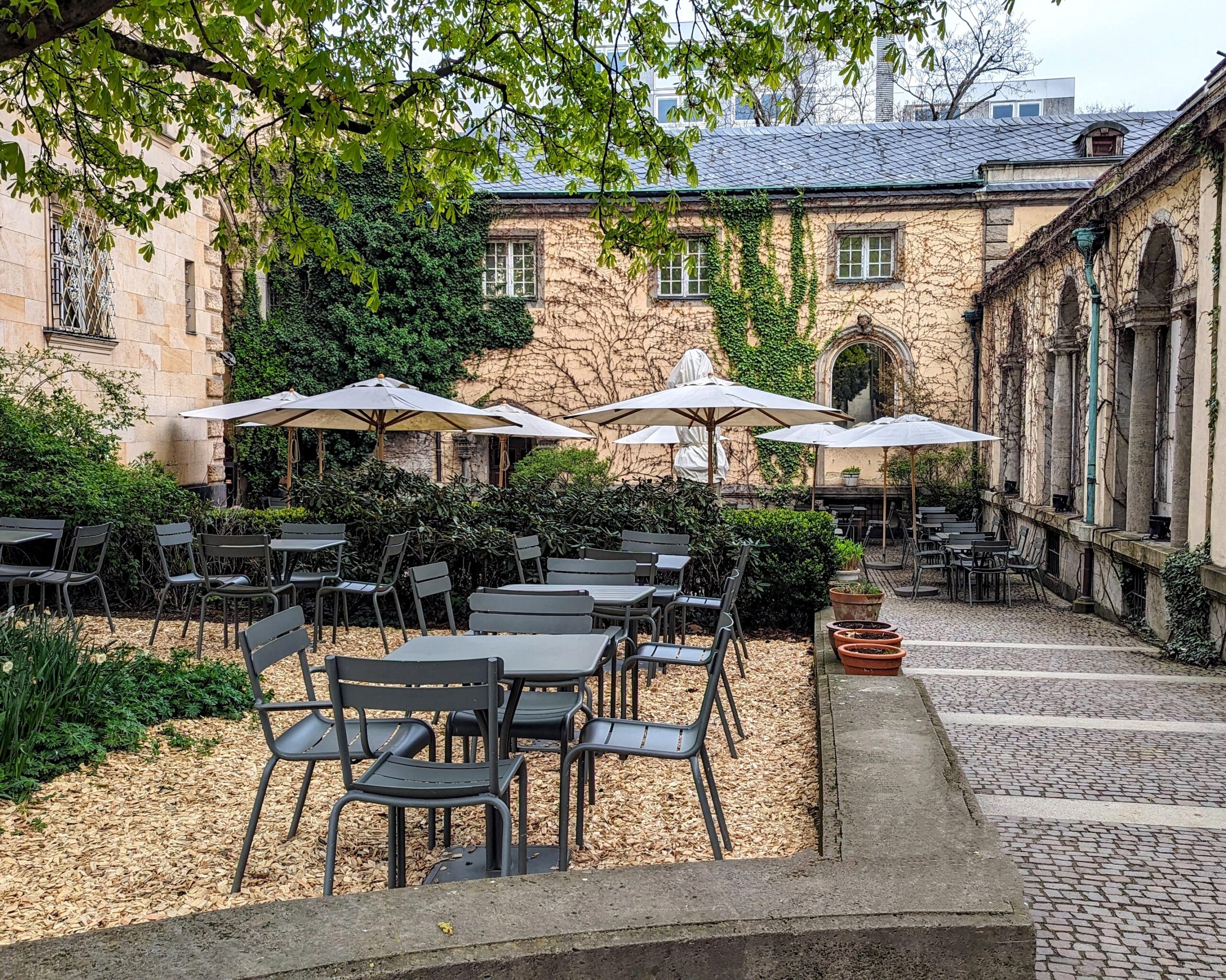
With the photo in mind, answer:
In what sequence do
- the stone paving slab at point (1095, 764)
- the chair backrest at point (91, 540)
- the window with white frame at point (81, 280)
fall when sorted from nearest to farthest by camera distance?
the stone paving slab at point (1095, 764), the chair backrest at point (91, 540), the window with white frame at point (81, 280)

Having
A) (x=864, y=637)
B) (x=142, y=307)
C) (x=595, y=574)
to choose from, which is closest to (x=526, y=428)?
(x=142, y=307)

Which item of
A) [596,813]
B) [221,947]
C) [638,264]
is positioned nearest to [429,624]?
[638,264]

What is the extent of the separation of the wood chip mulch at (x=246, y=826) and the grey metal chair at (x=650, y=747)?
214 millimetres

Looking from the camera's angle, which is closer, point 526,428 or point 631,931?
point 631,931

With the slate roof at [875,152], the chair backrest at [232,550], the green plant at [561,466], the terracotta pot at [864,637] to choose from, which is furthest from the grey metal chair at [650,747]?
the slate roof at [875,152]

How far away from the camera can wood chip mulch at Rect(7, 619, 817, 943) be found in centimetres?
344

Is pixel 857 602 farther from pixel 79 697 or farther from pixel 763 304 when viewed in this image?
pixel 763 304

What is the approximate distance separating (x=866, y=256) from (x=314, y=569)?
40.7 ft

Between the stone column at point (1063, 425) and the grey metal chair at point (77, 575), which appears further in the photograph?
the stone column at point (1063, 425)

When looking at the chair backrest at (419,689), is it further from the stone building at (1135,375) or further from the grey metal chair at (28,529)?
the stone building at (1135,375)

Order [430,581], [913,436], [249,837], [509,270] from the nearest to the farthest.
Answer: [249,837] < [430,581] < [913,436] < [509,270]

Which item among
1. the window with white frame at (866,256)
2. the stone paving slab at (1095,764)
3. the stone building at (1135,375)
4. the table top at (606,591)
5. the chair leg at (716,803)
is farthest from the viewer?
the window with white frame at (866,256)

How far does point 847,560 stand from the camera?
8.62 meters

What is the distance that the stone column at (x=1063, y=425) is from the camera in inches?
465
